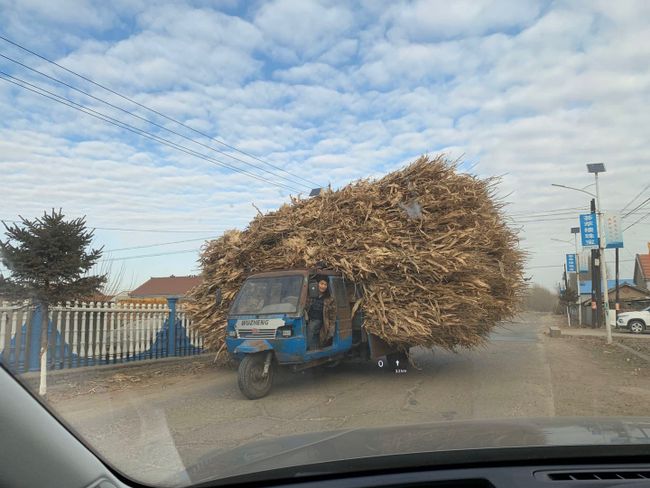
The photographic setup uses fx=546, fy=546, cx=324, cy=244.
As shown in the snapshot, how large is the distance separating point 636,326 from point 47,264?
33.8 m

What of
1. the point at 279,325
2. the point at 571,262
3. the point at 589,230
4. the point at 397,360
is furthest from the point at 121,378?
the point at 571,262

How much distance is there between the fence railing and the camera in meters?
10.1

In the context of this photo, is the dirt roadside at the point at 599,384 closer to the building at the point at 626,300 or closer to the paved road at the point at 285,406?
the paved road at the point at 285,406

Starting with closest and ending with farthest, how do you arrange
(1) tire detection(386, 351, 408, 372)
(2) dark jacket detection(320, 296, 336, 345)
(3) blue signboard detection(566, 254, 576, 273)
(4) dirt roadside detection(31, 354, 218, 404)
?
(4) dirt roadside detection(31, 354, 218, 404) → (2) dark jacket detection(320, 296, 336, 345) → (1) tire detection(386, 351, 408, 372) → (3) blue signboard detection(566, 254, 576, 273)

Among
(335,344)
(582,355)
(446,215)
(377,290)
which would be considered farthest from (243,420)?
(582,355)

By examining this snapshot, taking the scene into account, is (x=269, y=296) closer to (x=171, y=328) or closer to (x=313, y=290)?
(x=313, y=290)

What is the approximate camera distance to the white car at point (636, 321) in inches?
1296

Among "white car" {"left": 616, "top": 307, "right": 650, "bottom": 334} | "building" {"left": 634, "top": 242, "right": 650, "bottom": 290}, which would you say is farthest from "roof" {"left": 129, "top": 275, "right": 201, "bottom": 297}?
"building" {"left": 634, "top": 242, "right": 650, "bottom": 290}

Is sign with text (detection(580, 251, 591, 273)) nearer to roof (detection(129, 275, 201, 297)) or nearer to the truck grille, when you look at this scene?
the truck grille

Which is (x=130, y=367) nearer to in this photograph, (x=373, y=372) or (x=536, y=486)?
(x=373, y=372)

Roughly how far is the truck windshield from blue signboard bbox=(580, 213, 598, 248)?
18.2 metres

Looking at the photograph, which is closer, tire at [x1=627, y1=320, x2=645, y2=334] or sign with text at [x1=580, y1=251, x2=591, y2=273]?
tire at [x1=627, y1=320, x2=645, y2=334]

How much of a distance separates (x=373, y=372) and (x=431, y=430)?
345 inches

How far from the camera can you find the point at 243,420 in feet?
23.7
